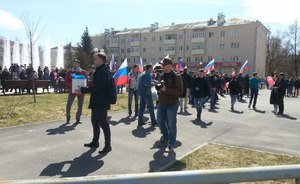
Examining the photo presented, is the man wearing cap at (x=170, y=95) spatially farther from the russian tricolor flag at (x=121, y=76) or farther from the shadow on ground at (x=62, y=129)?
the russian tricolor flag at (x=121, y=76)

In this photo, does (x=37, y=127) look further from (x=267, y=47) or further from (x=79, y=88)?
(x=267, y=47)

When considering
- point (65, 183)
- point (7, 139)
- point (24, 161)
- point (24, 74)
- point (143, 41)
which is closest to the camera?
point (65, 183)

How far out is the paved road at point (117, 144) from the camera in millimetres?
6145

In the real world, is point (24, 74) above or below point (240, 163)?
above

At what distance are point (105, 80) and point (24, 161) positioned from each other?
215 centimetres

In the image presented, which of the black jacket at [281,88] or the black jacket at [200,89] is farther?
the black jacket at [281,88]

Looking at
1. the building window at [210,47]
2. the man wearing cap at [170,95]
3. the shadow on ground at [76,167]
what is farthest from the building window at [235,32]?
the shadow on ground at [76,167]

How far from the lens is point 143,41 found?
311ft

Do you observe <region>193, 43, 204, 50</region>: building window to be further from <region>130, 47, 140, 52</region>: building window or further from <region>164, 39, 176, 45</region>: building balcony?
<region>130, 47, 140, 52</region>: building window

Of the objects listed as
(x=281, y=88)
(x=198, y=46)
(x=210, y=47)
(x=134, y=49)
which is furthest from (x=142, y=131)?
(x=134, y=49)

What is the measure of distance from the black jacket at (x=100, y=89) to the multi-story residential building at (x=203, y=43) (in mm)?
68139

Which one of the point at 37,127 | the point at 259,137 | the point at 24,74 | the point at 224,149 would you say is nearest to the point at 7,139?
the point at 37,127

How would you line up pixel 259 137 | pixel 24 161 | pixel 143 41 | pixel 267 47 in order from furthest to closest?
pixel 143 41
pixel 267 47
pixel 259 137
pixel 24 161

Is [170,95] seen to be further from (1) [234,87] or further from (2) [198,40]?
(2) [198,40]
